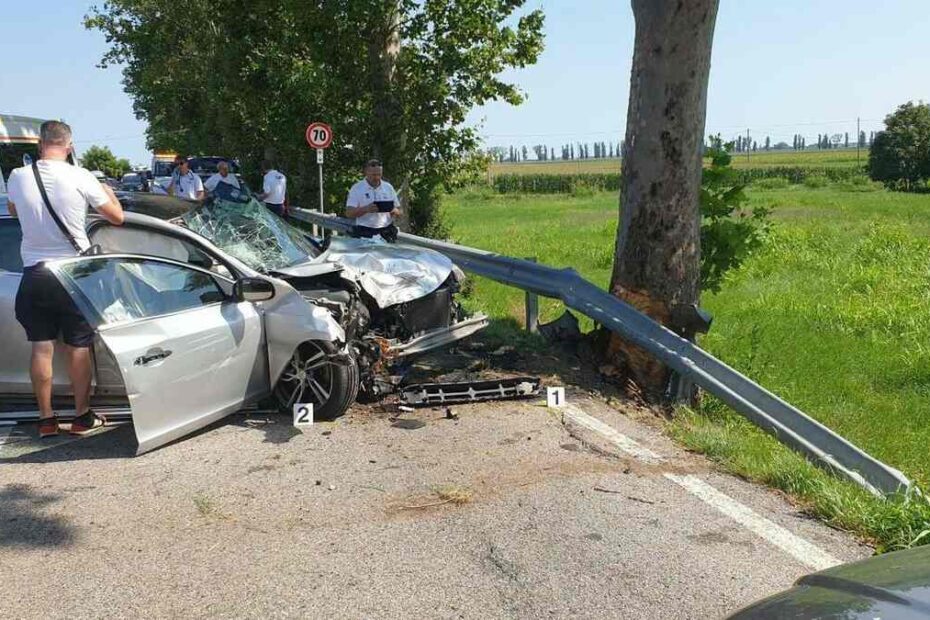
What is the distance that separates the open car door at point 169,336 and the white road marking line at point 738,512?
8.05 ft

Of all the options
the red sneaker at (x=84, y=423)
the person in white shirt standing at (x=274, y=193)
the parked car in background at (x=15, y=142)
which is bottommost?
the red sneaker at (x=84, y=423)

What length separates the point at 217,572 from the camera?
3.84m

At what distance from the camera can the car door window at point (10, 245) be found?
5.73 m

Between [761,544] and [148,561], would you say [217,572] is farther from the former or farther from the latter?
[761,544]

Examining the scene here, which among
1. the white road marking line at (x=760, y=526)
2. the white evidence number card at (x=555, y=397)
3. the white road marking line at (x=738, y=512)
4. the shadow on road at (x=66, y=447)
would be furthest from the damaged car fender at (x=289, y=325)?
the white road marking line at (x=760, y=526)

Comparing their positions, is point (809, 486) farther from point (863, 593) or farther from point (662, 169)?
point (662, 169)

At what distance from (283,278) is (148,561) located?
299 centimetres

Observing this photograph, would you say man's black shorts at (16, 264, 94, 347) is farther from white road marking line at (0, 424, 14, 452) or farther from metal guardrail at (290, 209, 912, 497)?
metal guardrail at (290, 209, 912, 497)

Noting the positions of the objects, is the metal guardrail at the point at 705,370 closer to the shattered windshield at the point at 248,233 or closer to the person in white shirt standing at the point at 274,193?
the shattered windshield at the point at 248,233

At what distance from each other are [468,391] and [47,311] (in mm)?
2961

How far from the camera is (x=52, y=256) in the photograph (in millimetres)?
5375

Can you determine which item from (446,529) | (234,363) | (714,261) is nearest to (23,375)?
(234,363)

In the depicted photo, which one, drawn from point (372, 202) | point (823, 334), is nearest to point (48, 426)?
point (372, 202)

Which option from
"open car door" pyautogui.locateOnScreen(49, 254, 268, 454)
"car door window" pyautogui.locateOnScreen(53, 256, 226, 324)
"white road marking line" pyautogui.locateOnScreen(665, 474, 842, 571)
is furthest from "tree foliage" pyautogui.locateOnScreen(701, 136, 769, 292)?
"car door window" pyautogui.locateOnScreen(53, 256, 226, 324)
